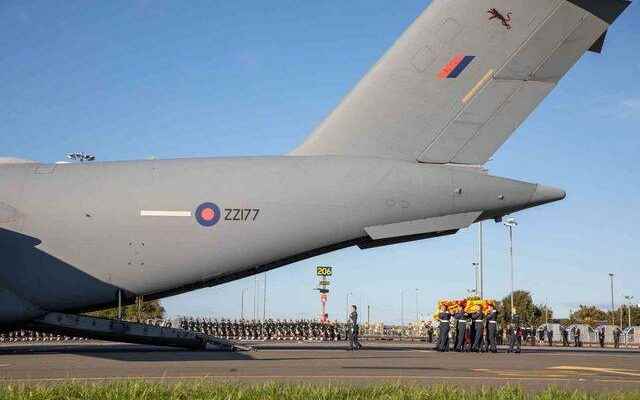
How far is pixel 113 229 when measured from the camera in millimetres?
13688

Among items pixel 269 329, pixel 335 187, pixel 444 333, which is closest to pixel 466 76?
pixel 335 187

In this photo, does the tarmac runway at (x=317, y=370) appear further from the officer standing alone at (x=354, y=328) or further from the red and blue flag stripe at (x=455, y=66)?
the red and blue flag stripe at (x=455, y=66)

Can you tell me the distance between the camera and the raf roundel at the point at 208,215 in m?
13.6

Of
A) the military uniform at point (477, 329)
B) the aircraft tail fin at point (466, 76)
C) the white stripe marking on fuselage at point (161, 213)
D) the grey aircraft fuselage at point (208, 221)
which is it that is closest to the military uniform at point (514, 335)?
the military uniform at point (477, 329)

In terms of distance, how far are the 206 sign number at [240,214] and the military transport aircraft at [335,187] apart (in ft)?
0.06

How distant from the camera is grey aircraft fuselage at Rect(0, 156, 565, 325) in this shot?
44.7 feet

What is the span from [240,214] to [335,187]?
1.91 m

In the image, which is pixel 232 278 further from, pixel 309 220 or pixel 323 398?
pixel 323 398

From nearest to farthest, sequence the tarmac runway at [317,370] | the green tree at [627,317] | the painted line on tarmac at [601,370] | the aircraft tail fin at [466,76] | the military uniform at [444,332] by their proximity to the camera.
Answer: the tarmac runway at [317,370] → the painted line on tarmac at [601,370] → the aircraft tail fin at [466,76] → the military uniform at [444,332] → the green tree at [627,317]

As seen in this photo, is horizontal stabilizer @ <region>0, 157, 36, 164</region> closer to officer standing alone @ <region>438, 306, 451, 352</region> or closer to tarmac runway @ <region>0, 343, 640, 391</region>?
tarmac runway @ <region>0, 343, 640, 391</region>

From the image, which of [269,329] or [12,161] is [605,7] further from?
[269,329]

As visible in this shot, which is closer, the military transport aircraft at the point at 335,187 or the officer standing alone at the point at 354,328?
the military transport aircraft at the point at 335,187

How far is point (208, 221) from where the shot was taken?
1362 centimetres

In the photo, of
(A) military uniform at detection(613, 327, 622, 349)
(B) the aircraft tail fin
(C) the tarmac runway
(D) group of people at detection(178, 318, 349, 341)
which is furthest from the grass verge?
(A) military uniform at detection(613, 327, 622, 349)
